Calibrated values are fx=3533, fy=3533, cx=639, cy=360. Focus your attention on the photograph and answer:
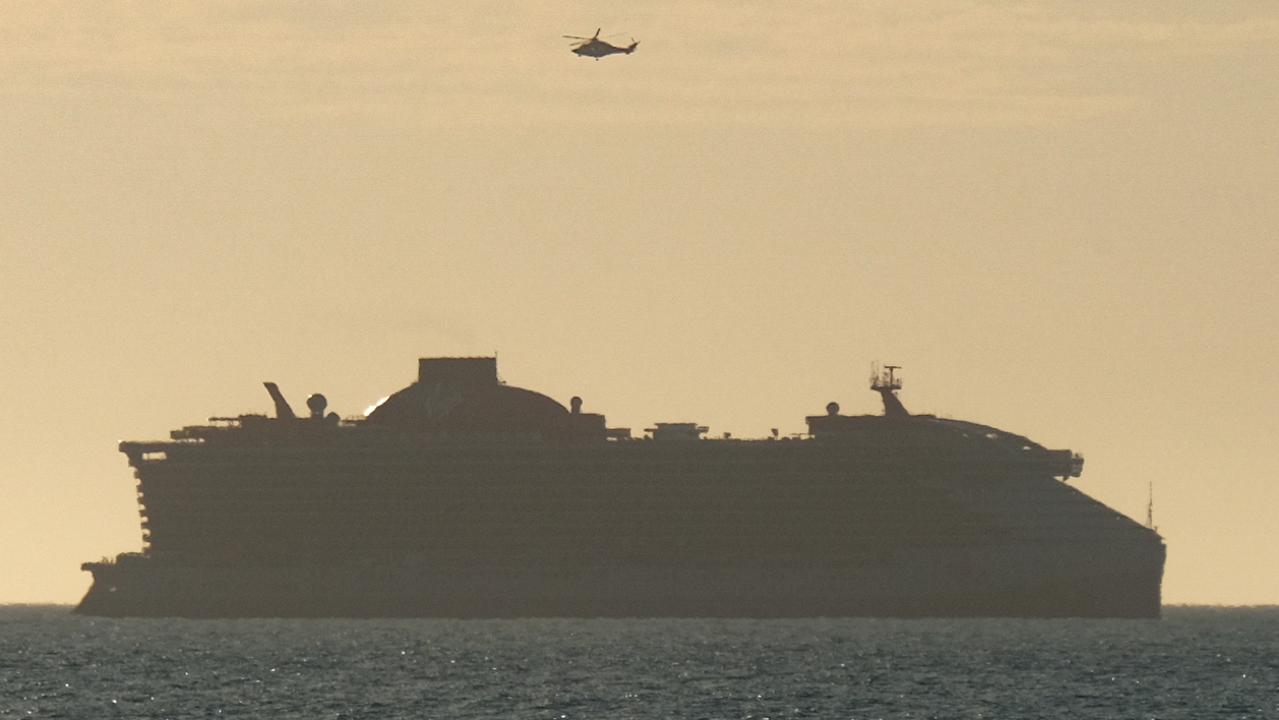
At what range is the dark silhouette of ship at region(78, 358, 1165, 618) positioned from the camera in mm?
188375

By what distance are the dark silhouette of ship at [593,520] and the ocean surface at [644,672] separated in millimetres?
2654

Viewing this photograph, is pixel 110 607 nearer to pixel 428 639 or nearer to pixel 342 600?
pixel 342 600

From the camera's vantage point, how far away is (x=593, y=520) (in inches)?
7618

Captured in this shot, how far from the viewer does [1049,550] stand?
187 metres

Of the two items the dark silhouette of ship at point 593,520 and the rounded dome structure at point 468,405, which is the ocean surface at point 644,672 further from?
the rounded dome structure at point 468,405

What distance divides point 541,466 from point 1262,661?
5096 centimetres

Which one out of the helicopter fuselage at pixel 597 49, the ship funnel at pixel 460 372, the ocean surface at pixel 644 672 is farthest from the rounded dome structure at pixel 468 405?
the helicopter fuselage at pixel 597 49

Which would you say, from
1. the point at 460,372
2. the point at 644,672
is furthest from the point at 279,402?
the point at 644,672

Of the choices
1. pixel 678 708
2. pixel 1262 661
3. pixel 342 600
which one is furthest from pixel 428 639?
pixel 678 708

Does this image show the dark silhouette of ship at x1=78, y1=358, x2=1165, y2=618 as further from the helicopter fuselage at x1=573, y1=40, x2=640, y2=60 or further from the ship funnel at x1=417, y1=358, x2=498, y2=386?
the helicopter fuselage at x1=573, y1=40, x2=640, y2=60

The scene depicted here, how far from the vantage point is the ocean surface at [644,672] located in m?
118

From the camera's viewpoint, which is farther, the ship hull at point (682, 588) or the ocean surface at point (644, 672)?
the ship hull at point (682, 588)

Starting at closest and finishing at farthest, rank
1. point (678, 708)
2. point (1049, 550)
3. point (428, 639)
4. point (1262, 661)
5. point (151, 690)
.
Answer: point (678, 708)
point (151, 690)
point (1262, 661)
point (428, 639)
point (1049, 550)

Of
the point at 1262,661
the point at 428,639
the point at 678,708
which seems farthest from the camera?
the point at 428,639
